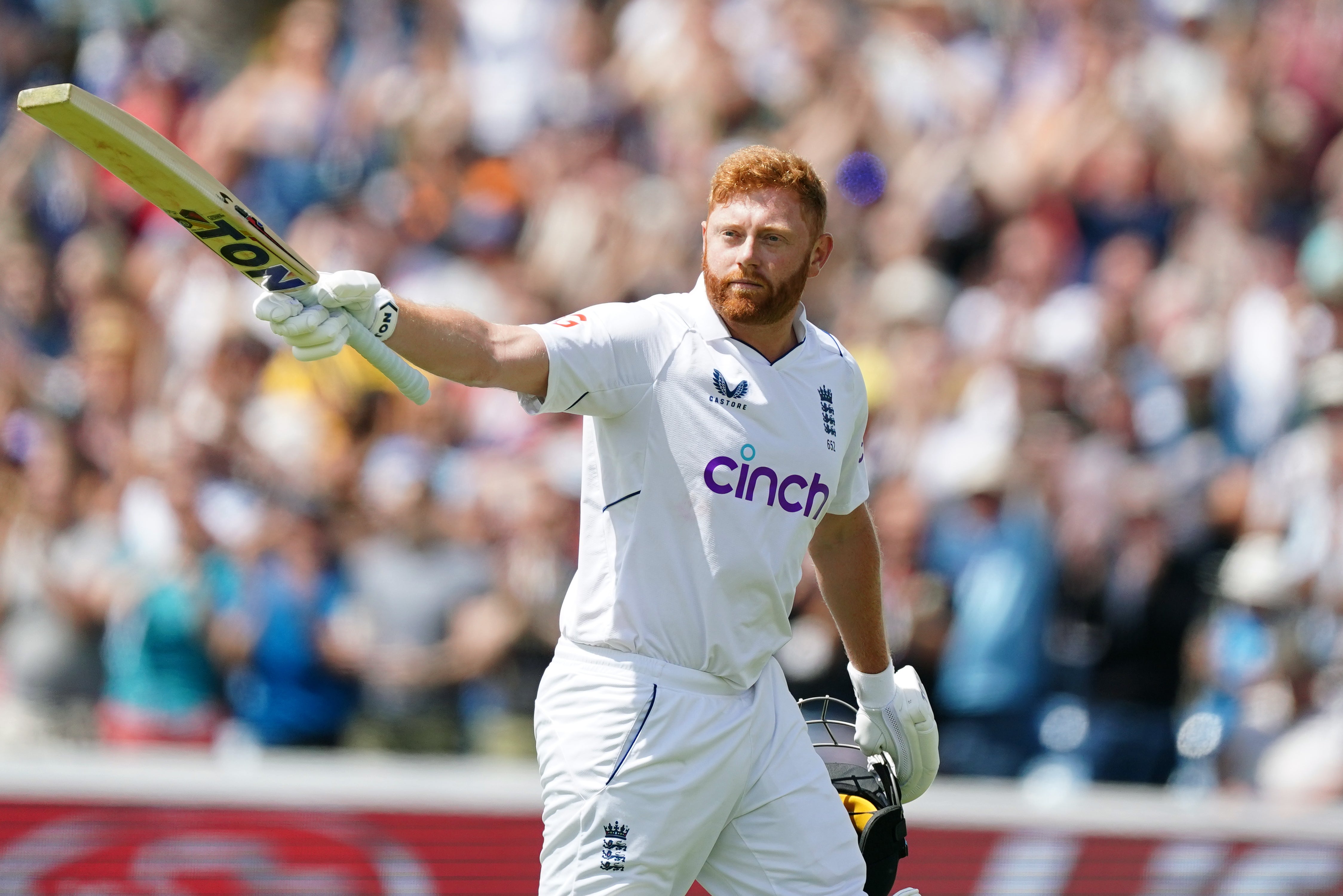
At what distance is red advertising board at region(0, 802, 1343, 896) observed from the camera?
23.3 feet

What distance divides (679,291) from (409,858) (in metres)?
4.07

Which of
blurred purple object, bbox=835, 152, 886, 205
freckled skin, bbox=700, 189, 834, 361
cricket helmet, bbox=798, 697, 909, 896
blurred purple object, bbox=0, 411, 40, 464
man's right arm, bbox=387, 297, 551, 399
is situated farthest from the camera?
blurred purple object, bbox=835, 152, 886, 205

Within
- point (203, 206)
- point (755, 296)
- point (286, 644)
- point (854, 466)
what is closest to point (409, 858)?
point (286, 644)

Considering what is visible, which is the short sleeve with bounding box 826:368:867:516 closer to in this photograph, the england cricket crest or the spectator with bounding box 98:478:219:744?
the england cricket crest

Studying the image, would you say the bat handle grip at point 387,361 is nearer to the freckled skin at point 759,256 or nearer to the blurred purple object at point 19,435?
the freckled skin at point 759,256

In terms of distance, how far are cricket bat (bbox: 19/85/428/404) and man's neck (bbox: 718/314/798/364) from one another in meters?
0.96

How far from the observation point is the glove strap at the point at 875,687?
15.9 feet

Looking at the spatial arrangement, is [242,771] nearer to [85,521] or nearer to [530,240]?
[85,521]

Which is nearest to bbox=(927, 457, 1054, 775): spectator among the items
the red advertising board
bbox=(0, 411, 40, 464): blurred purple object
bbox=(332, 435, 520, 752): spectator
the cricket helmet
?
the red advertising board

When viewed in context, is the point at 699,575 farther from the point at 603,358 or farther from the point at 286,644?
the point at 286,644

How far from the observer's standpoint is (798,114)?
35.8 ft

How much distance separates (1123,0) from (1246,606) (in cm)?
500

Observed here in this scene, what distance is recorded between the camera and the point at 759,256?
4184mm

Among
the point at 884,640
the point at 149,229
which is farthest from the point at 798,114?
the point at 884,640
